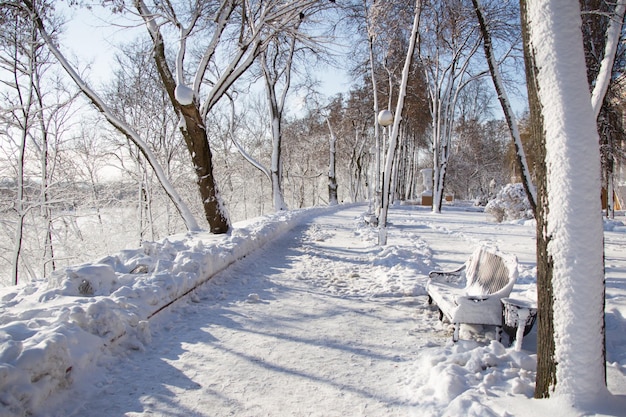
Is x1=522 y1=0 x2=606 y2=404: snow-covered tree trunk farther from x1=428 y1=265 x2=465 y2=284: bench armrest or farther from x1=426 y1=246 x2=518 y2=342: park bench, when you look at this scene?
x1=428 y1=265 x2=465 y2=284: bench armrest

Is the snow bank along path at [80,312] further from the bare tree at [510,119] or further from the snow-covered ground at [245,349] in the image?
the bare tree at [510,119]

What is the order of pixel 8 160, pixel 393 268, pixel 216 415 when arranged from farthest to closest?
pixel 8 160, pixel 393 268, pixel 216 415

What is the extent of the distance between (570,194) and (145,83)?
19.7 m

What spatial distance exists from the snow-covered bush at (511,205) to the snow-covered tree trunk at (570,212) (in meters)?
14.9

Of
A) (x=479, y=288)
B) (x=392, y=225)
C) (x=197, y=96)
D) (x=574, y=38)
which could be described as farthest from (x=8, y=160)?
(x=574, y=38)

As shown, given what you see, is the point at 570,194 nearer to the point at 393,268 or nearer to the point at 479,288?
the point at 479,288

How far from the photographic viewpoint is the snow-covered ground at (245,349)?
2.66 meters

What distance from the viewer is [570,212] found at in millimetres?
2316

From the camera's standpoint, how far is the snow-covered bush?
15.8m

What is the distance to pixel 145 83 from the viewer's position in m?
18.5

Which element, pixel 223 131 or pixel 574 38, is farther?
pixel 223 131

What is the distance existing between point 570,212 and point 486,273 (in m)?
2.41

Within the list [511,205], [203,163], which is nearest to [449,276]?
[203,163]

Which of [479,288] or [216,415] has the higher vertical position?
[479,288]
